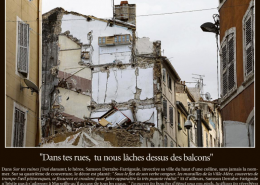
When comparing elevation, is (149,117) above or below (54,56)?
below

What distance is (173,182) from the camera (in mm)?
12953

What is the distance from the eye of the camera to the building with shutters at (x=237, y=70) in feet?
49.2

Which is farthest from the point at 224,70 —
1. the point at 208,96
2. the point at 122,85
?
the point at 208,96

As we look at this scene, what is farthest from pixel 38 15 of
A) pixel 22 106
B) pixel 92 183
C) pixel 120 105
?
pixel 120 105

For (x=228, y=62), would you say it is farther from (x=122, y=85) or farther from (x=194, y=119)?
(x=194, y=119)

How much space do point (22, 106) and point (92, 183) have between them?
18.4ft

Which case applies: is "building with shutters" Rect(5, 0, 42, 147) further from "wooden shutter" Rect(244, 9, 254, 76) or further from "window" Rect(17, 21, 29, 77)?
"wooden shutter" Rect(244, 9, 254, 76)

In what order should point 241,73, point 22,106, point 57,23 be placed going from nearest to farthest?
point 241,73, point 22,106, point 57,23

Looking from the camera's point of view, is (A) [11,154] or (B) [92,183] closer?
(B) [92,183]

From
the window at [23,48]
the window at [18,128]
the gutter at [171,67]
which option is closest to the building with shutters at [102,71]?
the gutter at [171,67]

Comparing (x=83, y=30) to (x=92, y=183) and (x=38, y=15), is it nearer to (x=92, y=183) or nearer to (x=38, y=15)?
(x=38, y=15)

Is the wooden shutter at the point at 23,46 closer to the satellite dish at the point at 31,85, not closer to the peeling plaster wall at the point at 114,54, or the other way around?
the satellite dish at the point at 31,85

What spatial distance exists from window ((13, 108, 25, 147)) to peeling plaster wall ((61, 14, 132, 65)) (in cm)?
1535

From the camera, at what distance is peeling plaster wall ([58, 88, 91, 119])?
3225 centimetres
